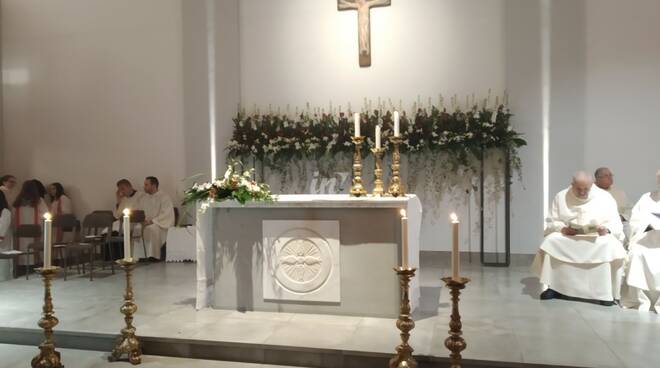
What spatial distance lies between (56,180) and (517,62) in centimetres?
802

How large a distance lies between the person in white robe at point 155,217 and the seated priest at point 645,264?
6.29 meters

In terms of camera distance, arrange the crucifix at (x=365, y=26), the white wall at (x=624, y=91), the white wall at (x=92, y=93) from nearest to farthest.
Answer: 1. the white wall at (x=624, y=91)
2. the crucifix at (x=365, y=26)
3. the white wall at (x=92, y=93)

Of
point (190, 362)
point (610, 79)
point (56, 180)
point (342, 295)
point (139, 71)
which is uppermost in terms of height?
point (139, 71)

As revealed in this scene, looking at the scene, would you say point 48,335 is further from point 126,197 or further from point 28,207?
point 28,207

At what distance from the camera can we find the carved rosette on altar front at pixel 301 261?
14.6 feet

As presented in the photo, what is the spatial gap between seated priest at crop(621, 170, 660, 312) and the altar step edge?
6.43 ft

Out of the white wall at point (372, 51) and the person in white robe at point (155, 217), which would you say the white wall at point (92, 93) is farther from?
the white wall at point (372, 51)

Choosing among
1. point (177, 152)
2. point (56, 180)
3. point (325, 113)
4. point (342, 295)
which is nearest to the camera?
point (342, 295)

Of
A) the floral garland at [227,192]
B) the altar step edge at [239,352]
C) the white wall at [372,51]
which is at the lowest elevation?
the altar step edge at [239,352]

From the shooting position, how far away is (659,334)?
3.94 meters

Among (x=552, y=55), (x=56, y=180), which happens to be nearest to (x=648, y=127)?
(x=552, y=55)

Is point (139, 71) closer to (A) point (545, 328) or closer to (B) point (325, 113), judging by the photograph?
(B) point (325, 113)

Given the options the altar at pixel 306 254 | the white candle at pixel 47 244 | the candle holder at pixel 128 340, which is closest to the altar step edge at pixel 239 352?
the candle holder at pixel 128 340

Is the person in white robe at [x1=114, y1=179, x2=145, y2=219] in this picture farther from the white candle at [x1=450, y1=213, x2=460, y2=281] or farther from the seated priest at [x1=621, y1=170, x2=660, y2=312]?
the seated priest at [x1=621, y1=170, x2=660, y2=312]
